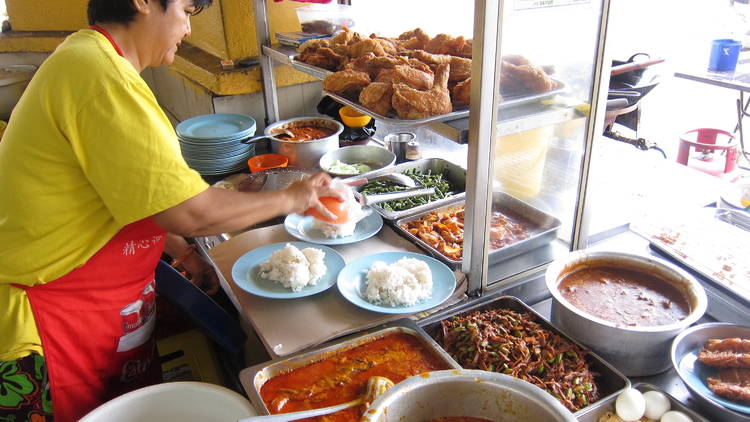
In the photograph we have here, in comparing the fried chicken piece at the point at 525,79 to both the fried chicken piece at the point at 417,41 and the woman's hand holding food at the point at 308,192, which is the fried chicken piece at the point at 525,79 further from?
the fried chicken piece at the point at 417,41

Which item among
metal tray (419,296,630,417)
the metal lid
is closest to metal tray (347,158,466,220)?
metal tray (419,296,630,417)

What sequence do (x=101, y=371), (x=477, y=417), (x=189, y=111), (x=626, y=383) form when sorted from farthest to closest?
(x=189, y=111)
(x=101, y=371)
(x=626, y=383)
(x=477, y=417)

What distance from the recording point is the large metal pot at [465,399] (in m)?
1.02

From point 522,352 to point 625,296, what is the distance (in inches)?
15.5

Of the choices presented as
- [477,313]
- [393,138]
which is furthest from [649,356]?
[393,138]

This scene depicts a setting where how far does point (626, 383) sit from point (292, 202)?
1079 mm

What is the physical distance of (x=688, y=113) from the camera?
685 cm

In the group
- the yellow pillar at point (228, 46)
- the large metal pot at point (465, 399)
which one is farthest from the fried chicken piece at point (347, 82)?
the large metal pot at point (465, 399)

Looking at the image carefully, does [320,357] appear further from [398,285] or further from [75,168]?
[75,168]

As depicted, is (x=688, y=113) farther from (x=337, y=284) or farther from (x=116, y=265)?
(x=116, y=265)

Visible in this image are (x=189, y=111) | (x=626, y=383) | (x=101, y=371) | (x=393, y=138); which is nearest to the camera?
(x=626, y=383)

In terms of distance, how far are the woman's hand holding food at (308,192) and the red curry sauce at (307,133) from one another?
4.09 feet

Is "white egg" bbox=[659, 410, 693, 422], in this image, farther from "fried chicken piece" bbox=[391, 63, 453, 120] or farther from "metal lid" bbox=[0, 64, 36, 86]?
"metal lid" bbox=[0, 64, 36, 86]

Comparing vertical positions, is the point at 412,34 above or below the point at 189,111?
above
